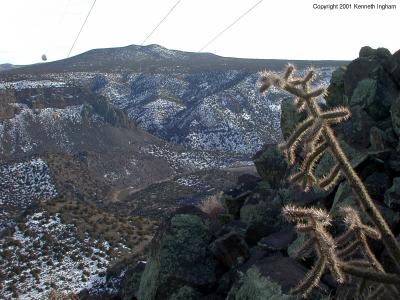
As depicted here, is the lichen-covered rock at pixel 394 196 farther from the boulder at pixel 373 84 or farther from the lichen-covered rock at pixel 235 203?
the lichen-covered rock at pixel 235 203

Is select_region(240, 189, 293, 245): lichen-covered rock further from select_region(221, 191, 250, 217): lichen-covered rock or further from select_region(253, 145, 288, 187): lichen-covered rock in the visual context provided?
select_region(253, 145, 288, 187): lichen-covered rock

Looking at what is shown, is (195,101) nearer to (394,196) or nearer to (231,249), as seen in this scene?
(231,249)

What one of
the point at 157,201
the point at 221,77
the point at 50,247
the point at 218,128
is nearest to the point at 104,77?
the point at 221,77

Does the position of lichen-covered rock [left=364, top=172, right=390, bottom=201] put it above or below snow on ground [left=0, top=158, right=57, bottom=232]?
above

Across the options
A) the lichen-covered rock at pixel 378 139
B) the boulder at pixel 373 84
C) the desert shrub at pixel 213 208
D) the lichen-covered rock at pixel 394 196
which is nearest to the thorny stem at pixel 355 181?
the lichen-covered rock at pixel 394 196

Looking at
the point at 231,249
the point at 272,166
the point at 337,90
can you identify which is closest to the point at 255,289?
the point at 231,249

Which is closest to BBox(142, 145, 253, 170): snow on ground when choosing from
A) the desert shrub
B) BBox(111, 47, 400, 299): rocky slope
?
the desert shrub

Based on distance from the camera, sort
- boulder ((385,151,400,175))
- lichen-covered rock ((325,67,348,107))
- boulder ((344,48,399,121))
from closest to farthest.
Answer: boulder ((385,151,400,175)), boulder ((344,48,399,121)), lichen-covered rock ((325,67,348,107))
